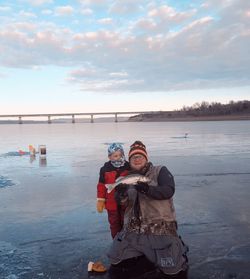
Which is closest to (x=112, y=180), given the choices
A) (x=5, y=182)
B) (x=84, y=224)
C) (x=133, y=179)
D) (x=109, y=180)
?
(x=109, y=180)

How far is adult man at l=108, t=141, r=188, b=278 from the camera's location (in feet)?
16.6

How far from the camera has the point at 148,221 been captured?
5.29 meters

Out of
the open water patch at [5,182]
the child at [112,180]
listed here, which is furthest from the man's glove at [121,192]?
the open water patch at [5,182]

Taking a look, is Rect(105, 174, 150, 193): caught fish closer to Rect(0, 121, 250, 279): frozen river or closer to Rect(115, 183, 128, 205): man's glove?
Rect(115, 183, 128, 205): man's glove

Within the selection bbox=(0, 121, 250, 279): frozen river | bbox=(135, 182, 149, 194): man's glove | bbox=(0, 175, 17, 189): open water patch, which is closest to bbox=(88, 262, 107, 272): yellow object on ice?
bbox=(0, 121, 250, 279): frozen river

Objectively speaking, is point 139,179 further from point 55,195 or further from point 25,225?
point 55,195

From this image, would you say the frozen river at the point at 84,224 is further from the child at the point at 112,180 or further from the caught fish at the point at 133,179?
the caught fish at the point at 133,179

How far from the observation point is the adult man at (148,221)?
5.07m

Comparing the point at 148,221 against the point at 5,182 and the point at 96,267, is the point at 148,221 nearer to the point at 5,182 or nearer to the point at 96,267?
the point at 96,267

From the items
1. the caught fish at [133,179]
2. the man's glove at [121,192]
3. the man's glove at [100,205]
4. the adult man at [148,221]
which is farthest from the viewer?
the man's glove at [100,205]

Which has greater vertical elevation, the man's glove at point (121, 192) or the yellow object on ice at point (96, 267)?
the man's glove at point (121, 192)

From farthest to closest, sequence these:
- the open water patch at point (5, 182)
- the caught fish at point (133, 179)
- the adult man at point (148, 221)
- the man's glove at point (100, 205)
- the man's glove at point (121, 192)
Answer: the open water patch at point (5, 182) < the man's glove at point (100, 205) < the man's glove at point (121, 192) < the adult man at point (148, 221) < the caught fish at point (133, 179)

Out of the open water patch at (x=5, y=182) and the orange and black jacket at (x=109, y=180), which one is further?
the open water patch at (x=5, y=182)

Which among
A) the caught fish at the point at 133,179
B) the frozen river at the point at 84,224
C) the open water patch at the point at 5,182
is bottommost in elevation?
the frozen river at the point at 84,224
